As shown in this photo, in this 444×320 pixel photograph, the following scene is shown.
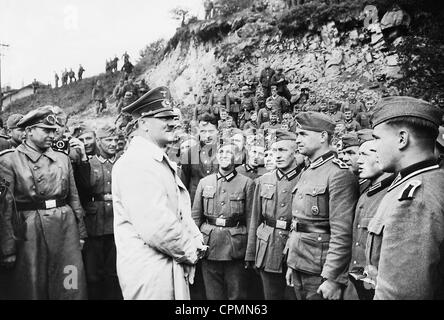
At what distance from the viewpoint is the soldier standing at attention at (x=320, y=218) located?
10.7ft

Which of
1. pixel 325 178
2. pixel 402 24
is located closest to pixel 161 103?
pixel 325 178

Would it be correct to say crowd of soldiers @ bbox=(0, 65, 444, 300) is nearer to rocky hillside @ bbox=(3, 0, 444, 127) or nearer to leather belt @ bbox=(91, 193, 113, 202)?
leather belt @ bbox=(91, 193, 113, 202)

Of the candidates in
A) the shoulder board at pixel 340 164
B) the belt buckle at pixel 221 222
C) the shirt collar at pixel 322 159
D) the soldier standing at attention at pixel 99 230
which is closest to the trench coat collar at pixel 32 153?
the soldier standing at attention at pixel 99 230

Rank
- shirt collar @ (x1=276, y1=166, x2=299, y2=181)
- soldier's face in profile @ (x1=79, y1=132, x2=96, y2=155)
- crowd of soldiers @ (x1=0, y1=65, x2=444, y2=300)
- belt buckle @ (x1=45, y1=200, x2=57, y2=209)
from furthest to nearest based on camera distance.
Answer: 1. soldier's face in profile @ (x1=79, y1=132, x2=96, y2=155)
2. belt buckle @ (x1=45, y1=200, x2=57, y2=209)
3. shirt collar @ (x1=276, y1=166, x2=299, y2=181)
4. crowd of soldiers @ (x1=0, y1=65, x2=444, y2=300)

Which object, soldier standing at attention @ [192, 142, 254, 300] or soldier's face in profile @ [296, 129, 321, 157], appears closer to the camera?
soldier's face in profile @ [296, 129, 321, 157]

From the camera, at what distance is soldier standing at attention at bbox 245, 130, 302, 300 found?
4016 millimetres

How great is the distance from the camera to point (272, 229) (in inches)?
161

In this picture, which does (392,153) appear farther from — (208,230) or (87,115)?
(87,115)

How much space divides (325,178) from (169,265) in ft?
5.11

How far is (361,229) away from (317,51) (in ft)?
57.0

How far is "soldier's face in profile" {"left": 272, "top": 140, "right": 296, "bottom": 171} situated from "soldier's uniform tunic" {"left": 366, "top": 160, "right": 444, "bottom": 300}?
230 centimetres

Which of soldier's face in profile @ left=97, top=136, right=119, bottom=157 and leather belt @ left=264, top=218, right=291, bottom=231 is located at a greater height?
soldier's face in profile @ left=97, top=136, right=119, bottom=157

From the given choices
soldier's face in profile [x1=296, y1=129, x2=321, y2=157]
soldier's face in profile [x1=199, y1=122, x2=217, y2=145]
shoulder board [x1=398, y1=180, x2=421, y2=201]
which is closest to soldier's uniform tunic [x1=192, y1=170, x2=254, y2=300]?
soldier's face in profile [x1=296, y1=129, x2=321, y2=157]

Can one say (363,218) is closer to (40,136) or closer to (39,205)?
(39,205)
